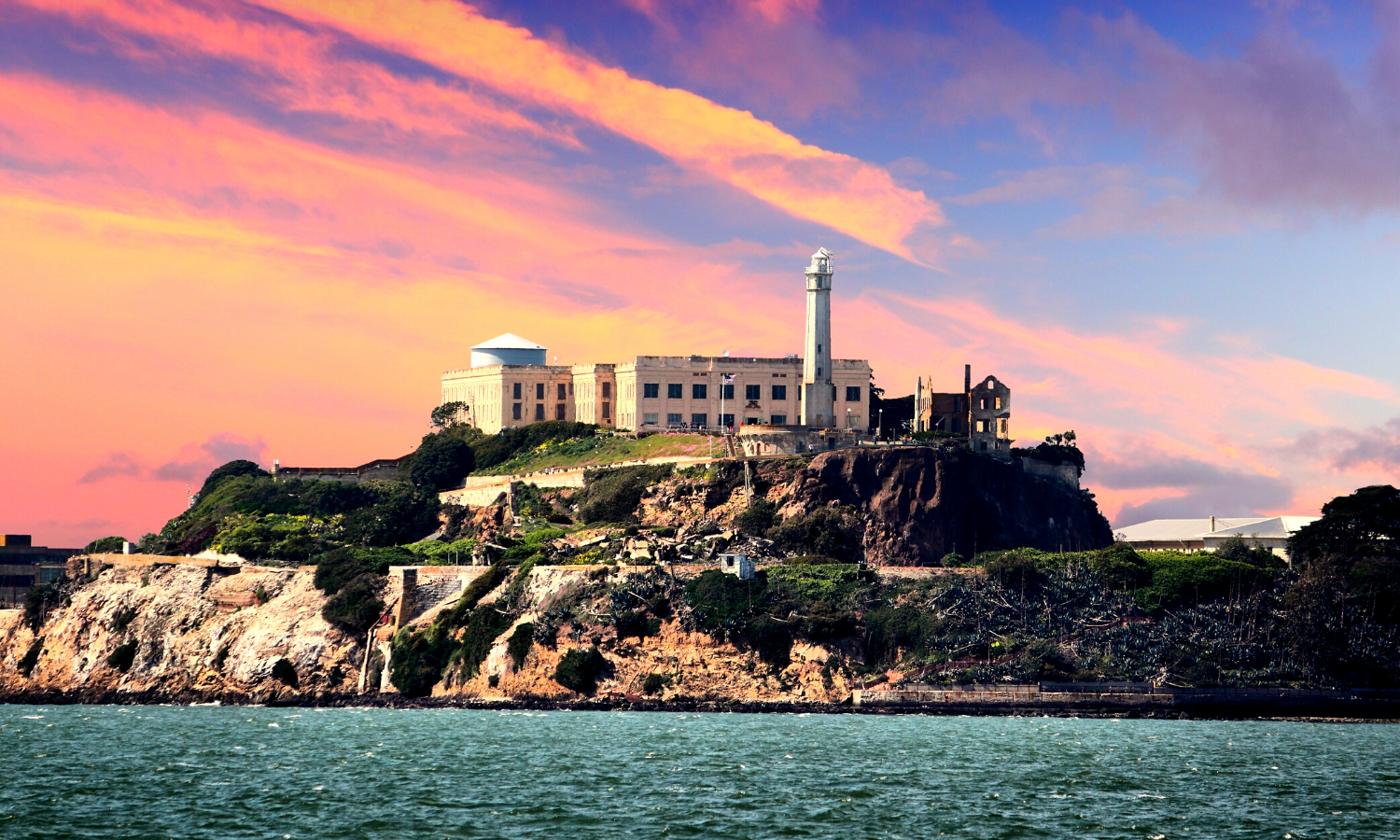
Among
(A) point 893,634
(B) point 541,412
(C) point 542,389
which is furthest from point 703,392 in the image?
(A) point 893,634

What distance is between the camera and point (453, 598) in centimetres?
12862

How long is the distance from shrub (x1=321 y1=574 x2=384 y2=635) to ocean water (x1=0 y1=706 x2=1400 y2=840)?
799 inches

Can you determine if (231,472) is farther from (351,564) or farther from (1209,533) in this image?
(1209,533)

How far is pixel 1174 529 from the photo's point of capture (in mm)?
177875

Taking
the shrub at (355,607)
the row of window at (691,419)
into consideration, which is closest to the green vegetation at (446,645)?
the shrub at (355,607)

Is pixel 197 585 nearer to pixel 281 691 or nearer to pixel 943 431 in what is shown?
pixel 281 691

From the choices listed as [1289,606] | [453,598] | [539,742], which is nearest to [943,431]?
[1289,606]

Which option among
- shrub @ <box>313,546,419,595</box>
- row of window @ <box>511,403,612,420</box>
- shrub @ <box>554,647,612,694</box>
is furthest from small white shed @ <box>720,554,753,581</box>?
row of window @ <box>511,403,612,420</box>

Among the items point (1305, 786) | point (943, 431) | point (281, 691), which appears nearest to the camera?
point (1305, 786)

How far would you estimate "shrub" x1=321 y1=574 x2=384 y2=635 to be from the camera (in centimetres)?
12744

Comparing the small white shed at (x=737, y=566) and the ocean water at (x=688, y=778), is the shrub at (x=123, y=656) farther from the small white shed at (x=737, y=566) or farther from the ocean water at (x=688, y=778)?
the small white shed at (x=737, y=566)

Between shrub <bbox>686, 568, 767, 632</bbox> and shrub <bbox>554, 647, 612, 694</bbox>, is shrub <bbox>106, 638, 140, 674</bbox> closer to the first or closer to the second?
shrub <bbox>554, 647, 612, 694</bbox>

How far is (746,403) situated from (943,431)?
2019 centimetres

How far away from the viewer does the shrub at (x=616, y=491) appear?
141 m
